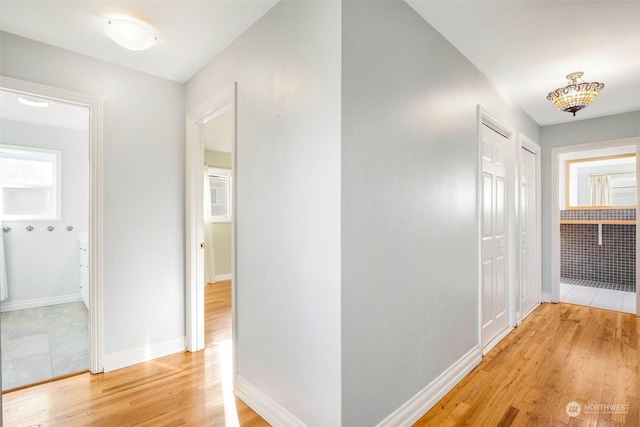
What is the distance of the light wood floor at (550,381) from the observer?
6.26 ft

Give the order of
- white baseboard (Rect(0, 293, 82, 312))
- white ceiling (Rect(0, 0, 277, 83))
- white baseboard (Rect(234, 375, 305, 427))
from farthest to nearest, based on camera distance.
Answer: white baseboard (Rect(0, 293, 82, 312)) → white ceiling (Rect(0, 0, 277, 83)) → white baseboard (Rect(234, 375, 305, 427))

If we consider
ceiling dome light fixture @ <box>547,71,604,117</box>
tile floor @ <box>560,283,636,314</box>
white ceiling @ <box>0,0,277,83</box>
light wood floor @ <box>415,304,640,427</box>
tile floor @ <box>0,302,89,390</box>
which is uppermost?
white ceiling @ <box>0,0,277,83</box>

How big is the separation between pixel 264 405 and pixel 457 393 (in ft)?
4.34

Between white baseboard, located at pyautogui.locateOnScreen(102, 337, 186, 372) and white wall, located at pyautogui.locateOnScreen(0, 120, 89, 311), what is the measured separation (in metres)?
2.66

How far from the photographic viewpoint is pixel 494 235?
296 centimetres

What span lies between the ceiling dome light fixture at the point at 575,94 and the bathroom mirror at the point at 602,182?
3558mm

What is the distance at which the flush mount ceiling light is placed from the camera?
196 cm

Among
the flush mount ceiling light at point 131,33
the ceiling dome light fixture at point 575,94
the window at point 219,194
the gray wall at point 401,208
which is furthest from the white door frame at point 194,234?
the ceiling dome light fixture at point 575,94

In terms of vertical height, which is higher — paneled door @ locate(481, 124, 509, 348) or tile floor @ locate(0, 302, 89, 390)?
paneled door @ locate(481, 124, 509, 348)

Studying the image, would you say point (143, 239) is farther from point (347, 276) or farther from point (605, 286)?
point (605, 286)

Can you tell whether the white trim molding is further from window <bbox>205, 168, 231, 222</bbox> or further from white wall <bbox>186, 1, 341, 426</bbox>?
white wall <bbox>186, 1, 341, 426</bbox>

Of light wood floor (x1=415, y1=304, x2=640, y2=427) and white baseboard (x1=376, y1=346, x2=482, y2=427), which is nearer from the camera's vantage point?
white baseboard (x1=376, y1=346, x2=482, y2=427)

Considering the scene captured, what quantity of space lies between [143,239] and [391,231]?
7.06 feet

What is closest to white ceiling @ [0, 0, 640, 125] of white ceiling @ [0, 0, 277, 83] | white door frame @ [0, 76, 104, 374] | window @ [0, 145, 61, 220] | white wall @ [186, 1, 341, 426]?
white ceiling @ [0, 0, 277, 83]
